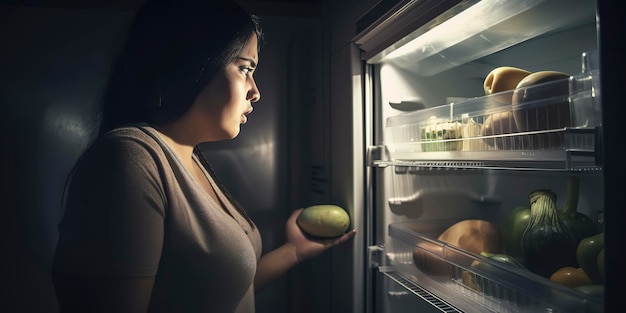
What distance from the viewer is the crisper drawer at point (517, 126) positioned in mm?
517

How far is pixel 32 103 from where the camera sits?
1031 mm

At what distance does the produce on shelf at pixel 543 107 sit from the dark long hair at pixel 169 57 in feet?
2.22

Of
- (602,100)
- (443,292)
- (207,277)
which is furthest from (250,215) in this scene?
(602,100)

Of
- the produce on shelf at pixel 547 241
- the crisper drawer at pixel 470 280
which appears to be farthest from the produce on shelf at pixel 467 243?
the produce on shelf at pixel 547 241

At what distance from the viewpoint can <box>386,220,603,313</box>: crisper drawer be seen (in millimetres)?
558

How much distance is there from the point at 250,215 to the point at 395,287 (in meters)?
0.45

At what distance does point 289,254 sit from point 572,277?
0.72 meters

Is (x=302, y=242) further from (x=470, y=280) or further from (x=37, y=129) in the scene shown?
(x=37, y=129)

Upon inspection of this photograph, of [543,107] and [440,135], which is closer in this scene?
[543,107]

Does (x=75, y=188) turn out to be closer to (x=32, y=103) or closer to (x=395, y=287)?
(x=32, y=103)

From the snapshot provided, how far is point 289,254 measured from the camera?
115cm

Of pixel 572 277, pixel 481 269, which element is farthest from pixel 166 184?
pixel 572 277

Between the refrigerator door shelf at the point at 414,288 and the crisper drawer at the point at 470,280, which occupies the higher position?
the crisper drawer at the point at 470,280

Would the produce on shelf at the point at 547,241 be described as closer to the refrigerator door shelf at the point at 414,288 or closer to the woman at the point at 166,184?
the refrigerator door shelf at the point at 414,288
